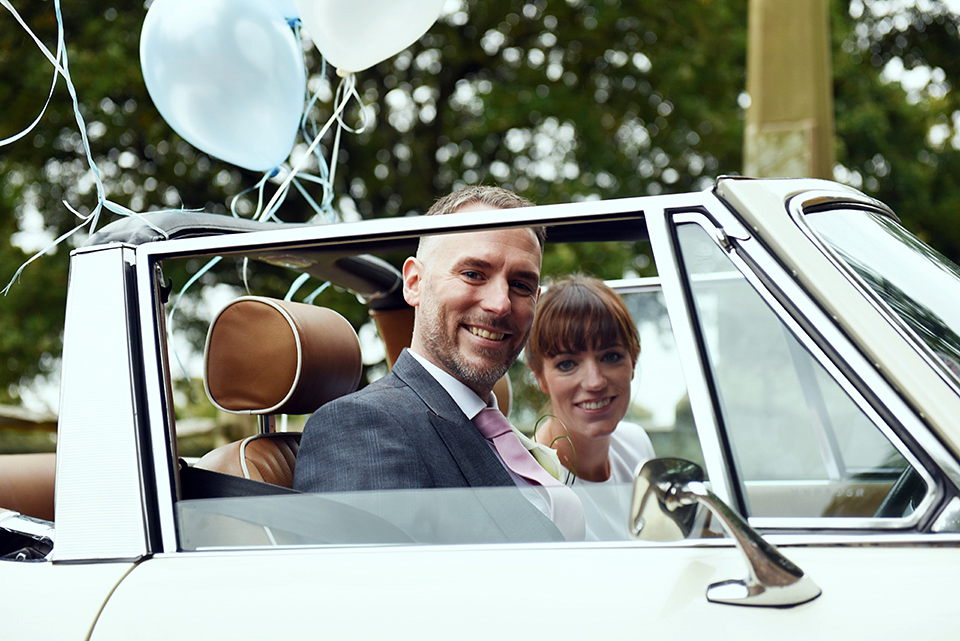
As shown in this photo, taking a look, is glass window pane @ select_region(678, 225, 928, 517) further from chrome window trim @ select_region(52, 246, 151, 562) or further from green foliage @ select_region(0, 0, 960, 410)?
green foliage @ select_region(0, 0, 960, 410)

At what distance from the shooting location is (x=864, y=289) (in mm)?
1301

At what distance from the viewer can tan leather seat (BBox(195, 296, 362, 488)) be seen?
1720mm

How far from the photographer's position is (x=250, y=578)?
1380mm

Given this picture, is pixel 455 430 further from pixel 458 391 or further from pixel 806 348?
pixel 806 348

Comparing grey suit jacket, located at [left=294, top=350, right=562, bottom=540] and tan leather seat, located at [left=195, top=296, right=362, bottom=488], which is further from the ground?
tan leather seat, located at [left=195, top=296, right=362, bottom=488]

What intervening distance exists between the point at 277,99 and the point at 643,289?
127cm

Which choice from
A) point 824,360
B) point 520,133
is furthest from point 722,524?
point 520,133

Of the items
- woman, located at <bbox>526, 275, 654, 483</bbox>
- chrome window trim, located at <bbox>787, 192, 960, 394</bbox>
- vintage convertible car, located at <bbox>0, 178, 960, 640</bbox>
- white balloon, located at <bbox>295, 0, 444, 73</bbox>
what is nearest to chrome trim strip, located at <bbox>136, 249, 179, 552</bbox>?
vintage convertible car, located at <bbox>0, 178, 960, 640</bbox>

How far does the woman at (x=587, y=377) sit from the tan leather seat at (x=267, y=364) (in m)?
0.45

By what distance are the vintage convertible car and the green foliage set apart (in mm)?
7543

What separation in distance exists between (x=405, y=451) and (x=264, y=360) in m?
0.36

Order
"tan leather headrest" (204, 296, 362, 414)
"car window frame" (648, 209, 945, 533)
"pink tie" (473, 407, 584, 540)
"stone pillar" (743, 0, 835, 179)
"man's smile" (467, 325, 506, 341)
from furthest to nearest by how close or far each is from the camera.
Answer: "stone pillar" (743, 0, 835, 179), "man's smile" (467, 325, 506, 341), "tan leather headrest" (204, 296, 362, 414), "pink tie" (473, 407, 584, 540), "car window frame" (648, 209, 945, 533)

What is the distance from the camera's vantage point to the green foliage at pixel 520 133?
28.8 feet

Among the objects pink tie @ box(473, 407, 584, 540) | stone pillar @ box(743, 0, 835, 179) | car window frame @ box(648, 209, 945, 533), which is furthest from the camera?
stone pillar @ box(743, 0, 835, 179)
